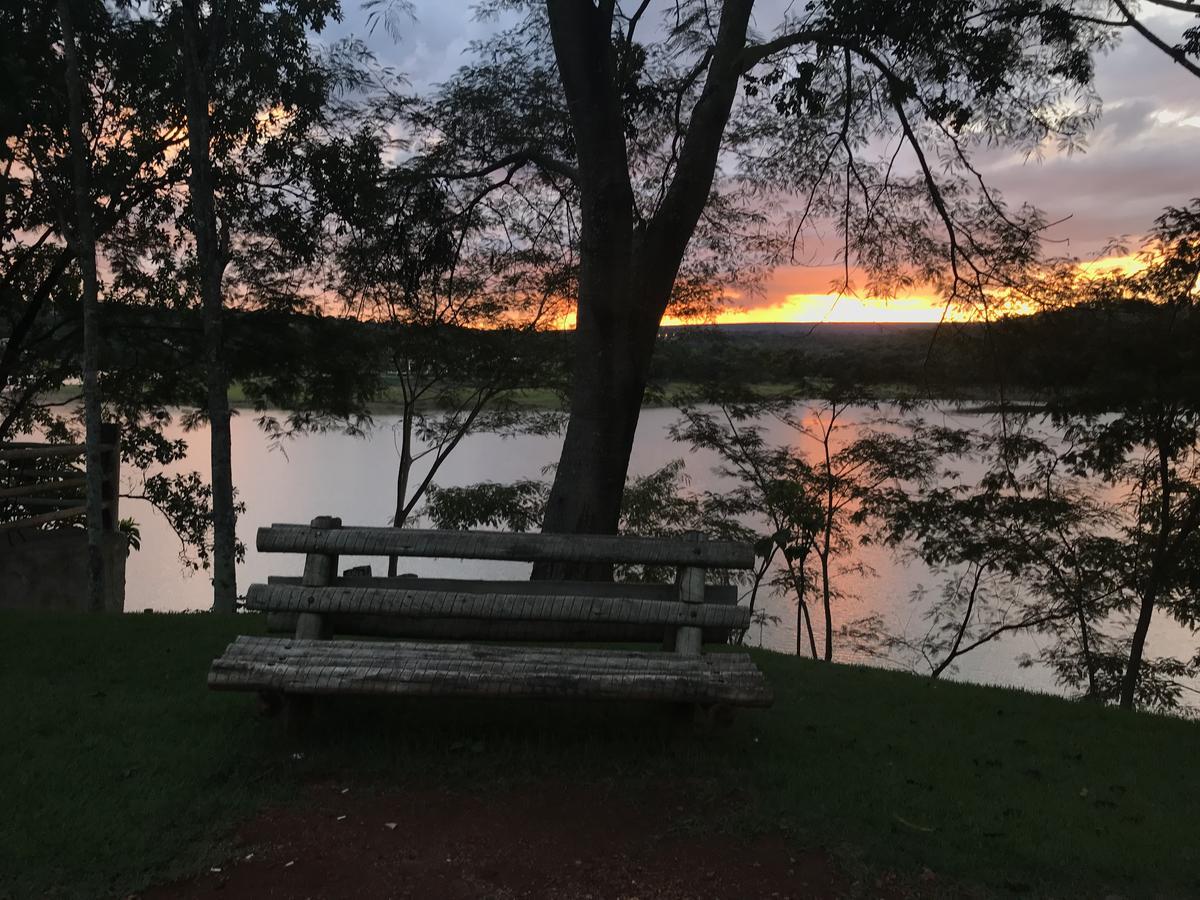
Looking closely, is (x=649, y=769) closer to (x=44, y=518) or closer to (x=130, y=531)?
(x=44, y=518)

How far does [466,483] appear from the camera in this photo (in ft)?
63.2

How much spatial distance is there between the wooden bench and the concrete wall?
944cm

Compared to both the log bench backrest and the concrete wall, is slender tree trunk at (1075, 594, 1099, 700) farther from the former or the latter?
the concrete wall

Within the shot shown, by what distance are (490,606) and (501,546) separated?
15.1 inches

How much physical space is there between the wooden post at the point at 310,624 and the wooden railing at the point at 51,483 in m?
9.42

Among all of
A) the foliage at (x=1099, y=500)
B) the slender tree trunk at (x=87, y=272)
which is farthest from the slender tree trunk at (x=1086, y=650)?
the slender tree trunk at (x=87, y=272)

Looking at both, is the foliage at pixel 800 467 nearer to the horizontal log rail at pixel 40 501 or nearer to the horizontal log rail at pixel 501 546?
the horizontal log rail at pixel 40 501

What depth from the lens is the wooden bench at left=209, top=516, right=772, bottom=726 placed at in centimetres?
303

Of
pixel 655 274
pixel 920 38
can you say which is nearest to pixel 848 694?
pixel 655 274

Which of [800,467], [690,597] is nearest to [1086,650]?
[800,467]

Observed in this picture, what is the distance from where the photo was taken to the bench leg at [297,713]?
3.44 metres

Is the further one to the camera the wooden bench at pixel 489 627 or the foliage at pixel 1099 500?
the foliage at pixel 1099 500

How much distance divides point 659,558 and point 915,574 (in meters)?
17.4

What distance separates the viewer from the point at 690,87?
9078mm
